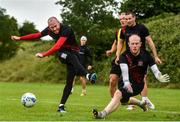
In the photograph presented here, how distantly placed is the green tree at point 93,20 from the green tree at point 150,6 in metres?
1.14

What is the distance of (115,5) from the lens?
42.6m

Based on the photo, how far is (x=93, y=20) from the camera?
41.7m

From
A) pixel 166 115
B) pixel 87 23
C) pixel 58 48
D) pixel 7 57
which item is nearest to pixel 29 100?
pixel 58 48

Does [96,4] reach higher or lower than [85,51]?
higher

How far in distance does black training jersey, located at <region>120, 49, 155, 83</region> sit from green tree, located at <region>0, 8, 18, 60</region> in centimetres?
3963

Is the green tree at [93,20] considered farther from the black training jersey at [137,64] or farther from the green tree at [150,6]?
the black training jersey at [137,64]

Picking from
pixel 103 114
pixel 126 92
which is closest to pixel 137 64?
pixel 126 92

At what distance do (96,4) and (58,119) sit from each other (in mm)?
31725

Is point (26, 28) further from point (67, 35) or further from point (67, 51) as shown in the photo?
point (67, 35)

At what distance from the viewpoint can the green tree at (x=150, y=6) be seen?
4172cm

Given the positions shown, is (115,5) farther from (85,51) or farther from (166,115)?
(166,115)

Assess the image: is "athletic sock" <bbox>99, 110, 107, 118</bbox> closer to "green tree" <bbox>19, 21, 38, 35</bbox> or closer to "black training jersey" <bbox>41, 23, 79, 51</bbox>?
"black training jersey" <bbox>41, 23, 79, 51</bbox>

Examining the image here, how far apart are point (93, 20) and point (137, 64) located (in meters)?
31.8

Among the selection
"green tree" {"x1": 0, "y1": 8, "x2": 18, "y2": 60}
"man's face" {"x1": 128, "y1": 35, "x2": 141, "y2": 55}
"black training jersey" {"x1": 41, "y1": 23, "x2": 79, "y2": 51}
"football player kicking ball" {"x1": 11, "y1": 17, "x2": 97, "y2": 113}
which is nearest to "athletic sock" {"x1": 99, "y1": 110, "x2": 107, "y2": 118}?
"man's face" {"x1": 128, "y1": 35, "x2": 141, "y2": 55}
